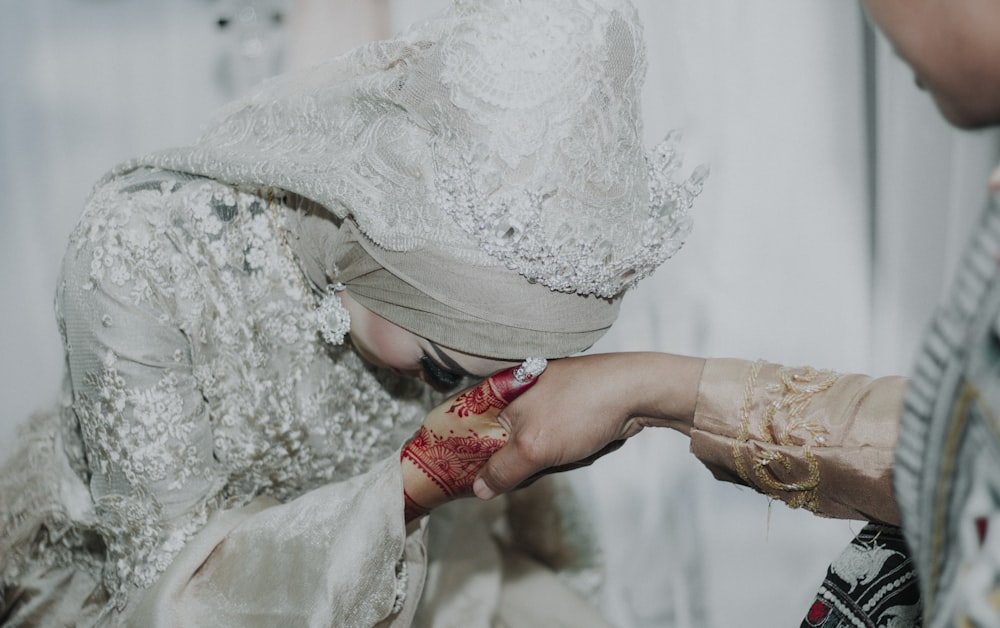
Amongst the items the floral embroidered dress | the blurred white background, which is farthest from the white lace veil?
the blurred white background

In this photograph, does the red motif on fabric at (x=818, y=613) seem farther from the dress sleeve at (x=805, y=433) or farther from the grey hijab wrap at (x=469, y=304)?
the grey hijab wrap at (x=469, y=304)

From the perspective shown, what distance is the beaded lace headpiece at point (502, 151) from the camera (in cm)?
85

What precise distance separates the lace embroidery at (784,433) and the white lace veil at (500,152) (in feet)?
0.62

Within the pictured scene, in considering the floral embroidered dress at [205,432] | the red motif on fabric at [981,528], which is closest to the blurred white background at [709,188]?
the floral embroidered dress at [205,432]

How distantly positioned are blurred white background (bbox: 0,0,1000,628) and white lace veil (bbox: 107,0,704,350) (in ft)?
2.89

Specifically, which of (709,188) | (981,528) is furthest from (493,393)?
(709,188)

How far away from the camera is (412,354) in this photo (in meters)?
1.02

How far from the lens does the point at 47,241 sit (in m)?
2.29

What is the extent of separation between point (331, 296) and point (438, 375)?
0.16 m

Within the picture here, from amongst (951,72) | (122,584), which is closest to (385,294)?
(122,584)

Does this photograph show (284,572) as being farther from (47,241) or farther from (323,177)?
(47,241)

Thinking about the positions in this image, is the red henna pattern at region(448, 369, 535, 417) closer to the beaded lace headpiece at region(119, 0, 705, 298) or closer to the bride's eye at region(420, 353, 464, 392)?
the bride's eye at region(420, 353, 464, 392)

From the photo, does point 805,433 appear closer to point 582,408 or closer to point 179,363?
point 582,408

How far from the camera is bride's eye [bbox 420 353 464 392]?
1.02 m
